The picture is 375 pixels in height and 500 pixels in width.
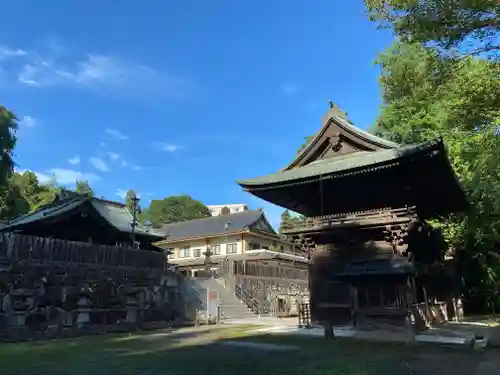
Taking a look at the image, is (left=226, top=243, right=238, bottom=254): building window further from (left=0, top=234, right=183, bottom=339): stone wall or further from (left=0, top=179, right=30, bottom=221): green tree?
(left=0, top=234, right=183, bottom=339): stone wall

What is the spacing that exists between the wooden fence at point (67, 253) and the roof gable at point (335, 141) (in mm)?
9114

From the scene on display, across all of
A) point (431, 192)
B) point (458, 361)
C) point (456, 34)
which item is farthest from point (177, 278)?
point (456, 34)

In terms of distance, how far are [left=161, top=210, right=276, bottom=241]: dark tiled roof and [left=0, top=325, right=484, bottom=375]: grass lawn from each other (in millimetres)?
34401

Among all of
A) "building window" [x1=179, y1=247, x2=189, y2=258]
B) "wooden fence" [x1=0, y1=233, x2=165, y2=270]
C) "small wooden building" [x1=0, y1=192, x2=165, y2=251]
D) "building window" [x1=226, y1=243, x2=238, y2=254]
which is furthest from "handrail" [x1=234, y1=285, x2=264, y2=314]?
"building window" [x1=179, y1=247, x2=189, y2=258]

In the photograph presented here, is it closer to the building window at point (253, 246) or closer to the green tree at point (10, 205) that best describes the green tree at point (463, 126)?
the building window at point (253, 246)

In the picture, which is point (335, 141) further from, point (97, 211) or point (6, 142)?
point (6, 142)

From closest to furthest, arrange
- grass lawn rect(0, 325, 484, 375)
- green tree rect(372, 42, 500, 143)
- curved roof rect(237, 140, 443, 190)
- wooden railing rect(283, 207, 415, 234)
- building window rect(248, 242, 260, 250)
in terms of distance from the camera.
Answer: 1. grass lawn rect(0, 325, 484, 375)
2. green tree rect(372, 42, 500, 143)
3. curved roof rect(237, 140, 443, 190)
4. wooden railing rect(283, 207, 415, 234)
5. building window rect(248, 242, 260, 250)

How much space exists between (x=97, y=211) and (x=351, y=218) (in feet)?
47.7

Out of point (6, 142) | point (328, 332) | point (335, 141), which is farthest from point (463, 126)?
point (6, 142)

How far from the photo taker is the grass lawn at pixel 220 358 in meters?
9.13

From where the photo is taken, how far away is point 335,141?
65.4 ft

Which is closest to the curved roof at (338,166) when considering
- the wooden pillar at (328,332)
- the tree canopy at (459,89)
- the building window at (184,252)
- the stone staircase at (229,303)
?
the tree canopy at (459,89)

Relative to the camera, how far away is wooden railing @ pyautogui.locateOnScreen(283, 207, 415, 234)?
16.8 meters

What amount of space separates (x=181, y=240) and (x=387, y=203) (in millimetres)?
36910
